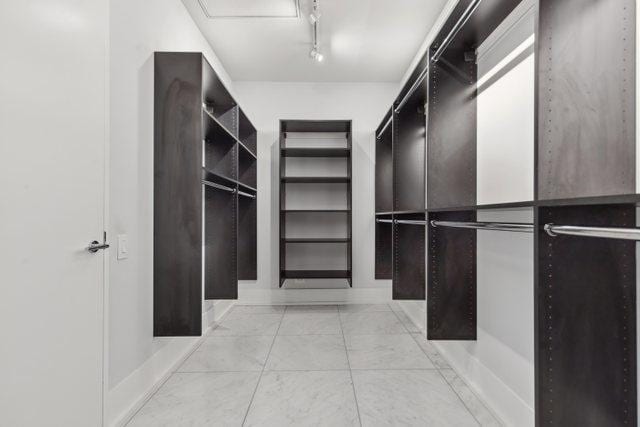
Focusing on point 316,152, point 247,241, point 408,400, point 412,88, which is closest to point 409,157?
point 412,88

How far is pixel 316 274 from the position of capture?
3.71 meters

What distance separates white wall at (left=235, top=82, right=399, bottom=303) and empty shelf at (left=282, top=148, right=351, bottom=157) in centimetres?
22

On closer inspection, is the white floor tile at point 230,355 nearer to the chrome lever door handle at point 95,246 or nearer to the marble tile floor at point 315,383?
the marble tile floor at point 315,383

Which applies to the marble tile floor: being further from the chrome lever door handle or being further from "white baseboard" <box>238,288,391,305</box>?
the chrome lever door handle

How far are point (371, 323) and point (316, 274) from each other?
2.86ft

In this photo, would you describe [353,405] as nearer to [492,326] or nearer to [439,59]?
[492,326]

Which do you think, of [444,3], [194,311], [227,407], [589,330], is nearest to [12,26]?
[194,311]

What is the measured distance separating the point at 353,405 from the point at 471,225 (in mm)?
1214

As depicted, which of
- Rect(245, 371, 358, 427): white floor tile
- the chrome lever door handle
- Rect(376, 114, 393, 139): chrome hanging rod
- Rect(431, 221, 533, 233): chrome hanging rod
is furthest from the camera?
Rect(376, 114, 393, 139): chrome hanging rod

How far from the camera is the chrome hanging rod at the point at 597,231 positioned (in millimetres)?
711

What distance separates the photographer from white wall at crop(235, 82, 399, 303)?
154 inches

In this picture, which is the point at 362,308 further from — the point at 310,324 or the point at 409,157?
the point at 409,157

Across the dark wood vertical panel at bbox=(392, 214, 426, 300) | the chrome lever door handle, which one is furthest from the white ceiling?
the chrome lever door handle

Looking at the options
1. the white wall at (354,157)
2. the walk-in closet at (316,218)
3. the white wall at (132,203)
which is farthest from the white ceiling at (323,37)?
the white wall at (132,203)
